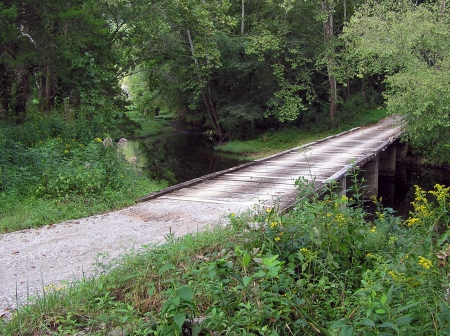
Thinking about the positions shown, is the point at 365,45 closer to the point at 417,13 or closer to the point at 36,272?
the point at 417,13

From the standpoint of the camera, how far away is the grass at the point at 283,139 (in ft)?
87.5

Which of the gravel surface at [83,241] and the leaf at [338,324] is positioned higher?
the leaf at [338,324]

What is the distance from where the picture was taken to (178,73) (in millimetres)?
26906

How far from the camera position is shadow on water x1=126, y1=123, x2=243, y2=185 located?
20.5 metres

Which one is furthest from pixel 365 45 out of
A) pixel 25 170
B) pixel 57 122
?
pixel 25 170

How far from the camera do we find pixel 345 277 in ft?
13.9

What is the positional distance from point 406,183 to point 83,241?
1603 centimetres

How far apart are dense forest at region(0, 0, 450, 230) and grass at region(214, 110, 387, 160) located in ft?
2.21

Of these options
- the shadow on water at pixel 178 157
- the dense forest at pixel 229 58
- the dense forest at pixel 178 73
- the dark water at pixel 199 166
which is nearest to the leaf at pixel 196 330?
the dense forest at pixel 178 73

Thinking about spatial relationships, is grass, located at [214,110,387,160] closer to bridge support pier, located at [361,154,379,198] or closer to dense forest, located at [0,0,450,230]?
dense forest, located at [0,0,450,230]

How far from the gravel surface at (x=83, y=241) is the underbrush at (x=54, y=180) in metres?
0.54

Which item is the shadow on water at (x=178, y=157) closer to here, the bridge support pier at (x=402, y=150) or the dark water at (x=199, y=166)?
the dark water at (x=199, y=166)

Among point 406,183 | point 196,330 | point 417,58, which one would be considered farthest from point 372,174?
point 196,330

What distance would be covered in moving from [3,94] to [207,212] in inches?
305
